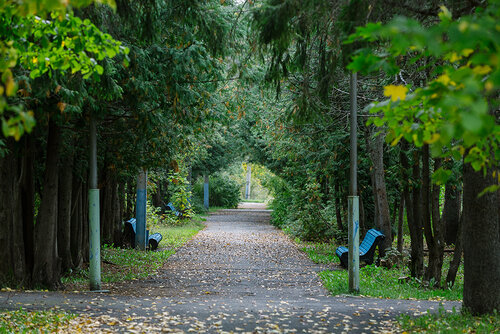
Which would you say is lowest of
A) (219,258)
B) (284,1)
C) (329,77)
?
(219,258)

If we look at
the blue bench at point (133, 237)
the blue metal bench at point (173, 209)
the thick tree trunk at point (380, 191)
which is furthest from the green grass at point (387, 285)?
the blue metal bench at point (173, 209)

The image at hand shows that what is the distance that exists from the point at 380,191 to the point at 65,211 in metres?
8.63

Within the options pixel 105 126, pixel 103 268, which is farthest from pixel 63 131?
pixel 103 268

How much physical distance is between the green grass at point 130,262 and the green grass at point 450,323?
25.2 ft

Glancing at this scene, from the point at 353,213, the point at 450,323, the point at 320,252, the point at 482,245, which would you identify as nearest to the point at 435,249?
the point at 353,213

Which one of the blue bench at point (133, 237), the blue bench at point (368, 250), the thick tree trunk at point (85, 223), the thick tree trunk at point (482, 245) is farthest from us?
the blue bench at point (133, 237)

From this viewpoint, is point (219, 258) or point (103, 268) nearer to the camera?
point (103, 268)

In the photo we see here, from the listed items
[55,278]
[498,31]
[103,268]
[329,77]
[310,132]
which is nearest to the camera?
[498,31]

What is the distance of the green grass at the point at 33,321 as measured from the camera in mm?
6430

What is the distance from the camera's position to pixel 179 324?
720cm

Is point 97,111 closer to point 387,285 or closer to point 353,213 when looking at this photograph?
point 353,213

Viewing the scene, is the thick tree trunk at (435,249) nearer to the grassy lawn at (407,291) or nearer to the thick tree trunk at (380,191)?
the grassy lawn at (407,291)

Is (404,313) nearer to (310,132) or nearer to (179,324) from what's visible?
(179,324)

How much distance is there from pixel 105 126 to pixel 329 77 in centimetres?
649
